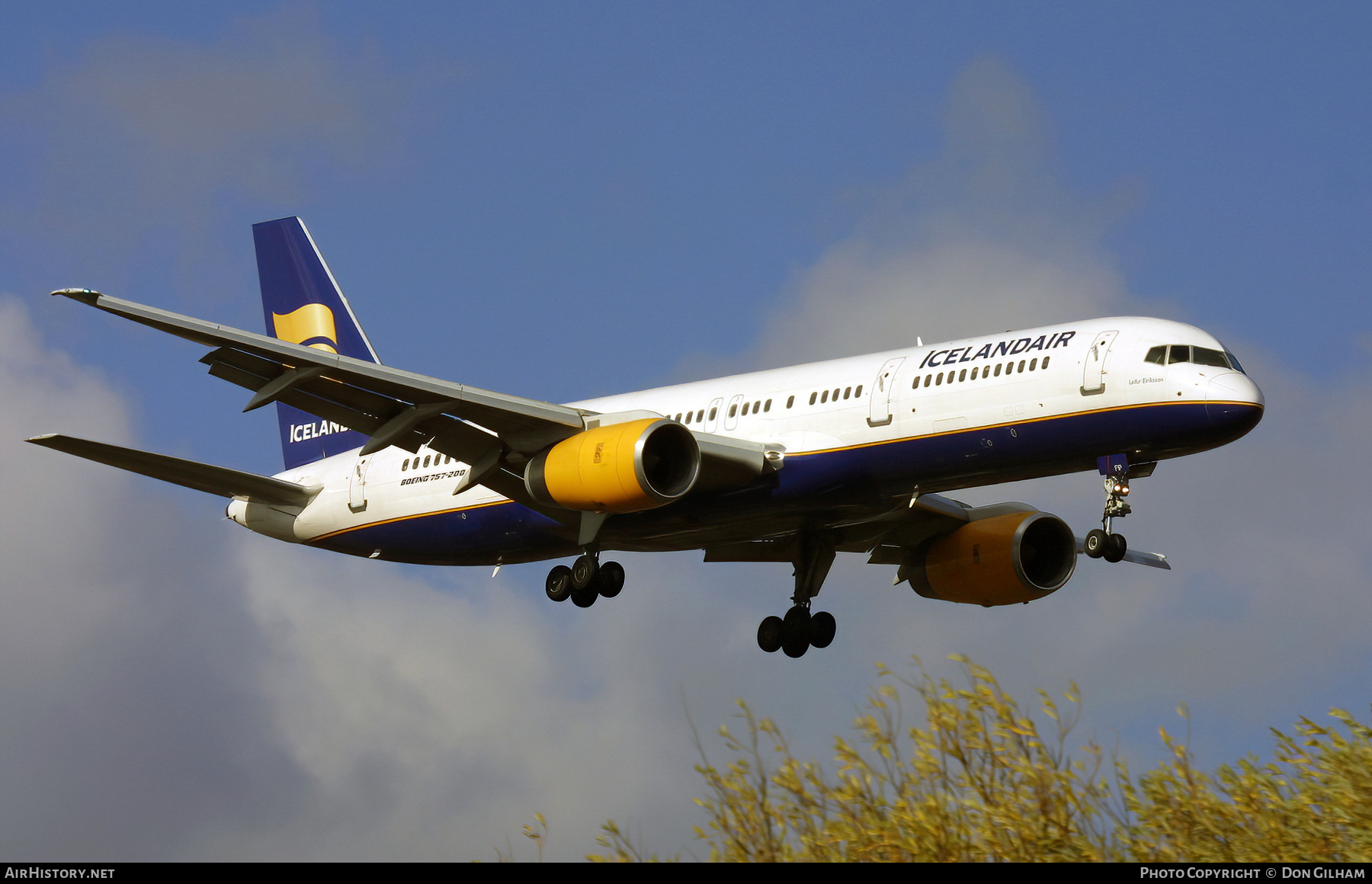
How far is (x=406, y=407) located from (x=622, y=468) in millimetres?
4994

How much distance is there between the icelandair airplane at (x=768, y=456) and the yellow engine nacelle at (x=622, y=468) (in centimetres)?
4

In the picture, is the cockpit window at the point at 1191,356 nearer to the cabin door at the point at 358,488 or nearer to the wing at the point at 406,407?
the wing at the point at 406,407

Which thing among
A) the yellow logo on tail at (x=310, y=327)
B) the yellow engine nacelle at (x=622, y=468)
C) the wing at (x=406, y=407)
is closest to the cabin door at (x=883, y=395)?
the wing at (x=406, y=407)

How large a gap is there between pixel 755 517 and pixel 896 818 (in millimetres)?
16851

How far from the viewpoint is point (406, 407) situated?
34.2 metres

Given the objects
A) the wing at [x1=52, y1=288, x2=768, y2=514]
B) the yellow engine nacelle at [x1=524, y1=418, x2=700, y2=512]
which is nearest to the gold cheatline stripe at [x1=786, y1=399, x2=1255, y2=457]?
the wing at [x1=52, y1=288, x2=768, y2=514]

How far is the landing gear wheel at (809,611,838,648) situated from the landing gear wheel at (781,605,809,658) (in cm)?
11

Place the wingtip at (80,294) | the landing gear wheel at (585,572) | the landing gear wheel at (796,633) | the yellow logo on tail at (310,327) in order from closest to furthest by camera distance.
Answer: the wingtip at (80,294) < the landing gear wheel at (585,572) < the landing gear wheel at (796,633) < the yellow logo on tail at (310,327)

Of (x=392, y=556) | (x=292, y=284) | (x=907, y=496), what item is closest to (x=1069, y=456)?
(x=907, y=496)

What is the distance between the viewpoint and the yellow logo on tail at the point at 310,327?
46375 millimetres

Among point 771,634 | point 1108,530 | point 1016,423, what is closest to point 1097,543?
point 1108,530

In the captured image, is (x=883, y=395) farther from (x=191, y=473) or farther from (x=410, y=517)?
(x=191, y=473)

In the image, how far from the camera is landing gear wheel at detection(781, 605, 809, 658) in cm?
3922

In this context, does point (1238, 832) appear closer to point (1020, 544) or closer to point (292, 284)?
point (1020, 544)
